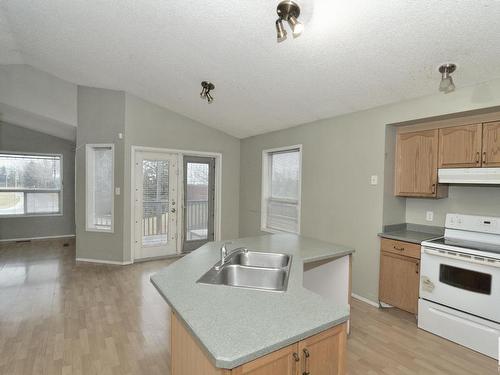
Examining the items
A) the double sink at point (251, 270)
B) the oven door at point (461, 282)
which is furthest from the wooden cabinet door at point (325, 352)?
the oven door at point (461, 282)

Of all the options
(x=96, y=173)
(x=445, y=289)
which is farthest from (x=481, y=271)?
(x=96, y=173)

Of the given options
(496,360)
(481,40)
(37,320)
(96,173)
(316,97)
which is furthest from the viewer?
(96,173)

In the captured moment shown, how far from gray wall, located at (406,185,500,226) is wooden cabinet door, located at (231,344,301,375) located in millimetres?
2782

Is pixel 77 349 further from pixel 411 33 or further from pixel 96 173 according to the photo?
pixel 411 33

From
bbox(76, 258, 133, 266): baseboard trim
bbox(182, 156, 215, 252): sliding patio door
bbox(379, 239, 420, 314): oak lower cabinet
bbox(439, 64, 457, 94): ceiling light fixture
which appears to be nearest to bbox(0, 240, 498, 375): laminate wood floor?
bbox(379, 239, 420, 314): oak lower cabinet

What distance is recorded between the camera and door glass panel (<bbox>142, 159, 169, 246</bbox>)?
15.9 ft

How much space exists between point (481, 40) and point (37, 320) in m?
4.63

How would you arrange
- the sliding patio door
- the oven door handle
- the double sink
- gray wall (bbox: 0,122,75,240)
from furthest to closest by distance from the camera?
gray wall (bbox: 0,122,75,240), the sliding patio door, the oven door handle, the double sink

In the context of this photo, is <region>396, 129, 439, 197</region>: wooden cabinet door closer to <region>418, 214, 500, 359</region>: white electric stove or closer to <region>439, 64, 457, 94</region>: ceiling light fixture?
<region>418, 214, 500, 359</region>: white electric stove

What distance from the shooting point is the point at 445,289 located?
8.23 ft

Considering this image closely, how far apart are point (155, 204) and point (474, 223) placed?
4553mm

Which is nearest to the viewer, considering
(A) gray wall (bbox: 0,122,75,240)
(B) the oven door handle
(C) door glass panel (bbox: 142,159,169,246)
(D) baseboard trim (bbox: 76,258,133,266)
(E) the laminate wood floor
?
(E) the laminate wood floor

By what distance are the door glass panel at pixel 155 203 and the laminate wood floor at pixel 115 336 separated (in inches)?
45.8

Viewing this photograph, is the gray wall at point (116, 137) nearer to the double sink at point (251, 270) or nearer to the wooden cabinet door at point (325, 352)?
the double sink at point (251, 270)
